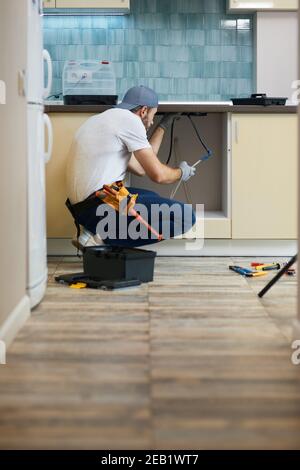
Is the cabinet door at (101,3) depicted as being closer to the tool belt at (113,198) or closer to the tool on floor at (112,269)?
the tool belt at (113,198)

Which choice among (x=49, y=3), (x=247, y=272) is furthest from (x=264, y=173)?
(x=49, y=3)

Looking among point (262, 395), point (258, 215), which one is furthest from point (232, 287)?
point (262, 395)

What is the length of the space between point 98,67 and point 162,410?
429cm

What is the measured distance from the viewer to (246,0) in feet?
19.9

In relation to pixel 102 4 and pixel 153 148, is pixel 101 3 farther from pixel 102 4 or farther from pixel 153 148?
pixel 153 148

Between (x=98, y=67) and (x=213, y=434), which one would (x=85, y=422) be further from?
(x=98, y=67)

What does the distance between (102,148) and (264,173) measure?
3.81 ft

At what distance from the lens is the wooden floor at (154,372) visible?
2113 millimetres

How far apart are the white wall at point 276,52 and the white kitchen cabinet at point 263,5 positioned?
10 centimetres

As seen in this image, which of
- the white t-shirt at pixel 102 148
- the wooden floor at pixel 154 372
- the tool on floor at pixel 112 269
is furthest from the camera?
the white t-shirt at pixel 102 148

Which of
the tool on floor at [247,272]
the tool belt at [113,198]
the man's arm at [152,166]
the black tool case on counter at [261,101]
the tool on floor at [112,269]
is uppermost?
the black tool case on counter at [261,101]

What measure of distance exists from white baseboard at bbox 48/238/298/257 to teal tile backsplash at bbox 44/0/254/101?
52.8 inches

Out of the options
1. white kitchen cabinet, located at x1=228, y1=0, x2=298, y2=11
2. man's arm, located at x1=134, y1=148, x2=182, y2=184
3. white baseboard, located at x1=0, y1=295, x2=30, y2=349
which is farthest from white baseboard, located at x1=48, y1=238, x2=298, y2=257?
white baseboard, located at x1=0, y1=295, x2=30, y2=349

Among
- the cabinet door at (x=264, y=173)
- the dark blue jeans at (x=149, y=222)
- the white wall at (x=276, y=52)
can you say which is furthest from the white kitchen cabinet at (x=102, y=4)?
the dark blue jeans at (x=149, y=222)
